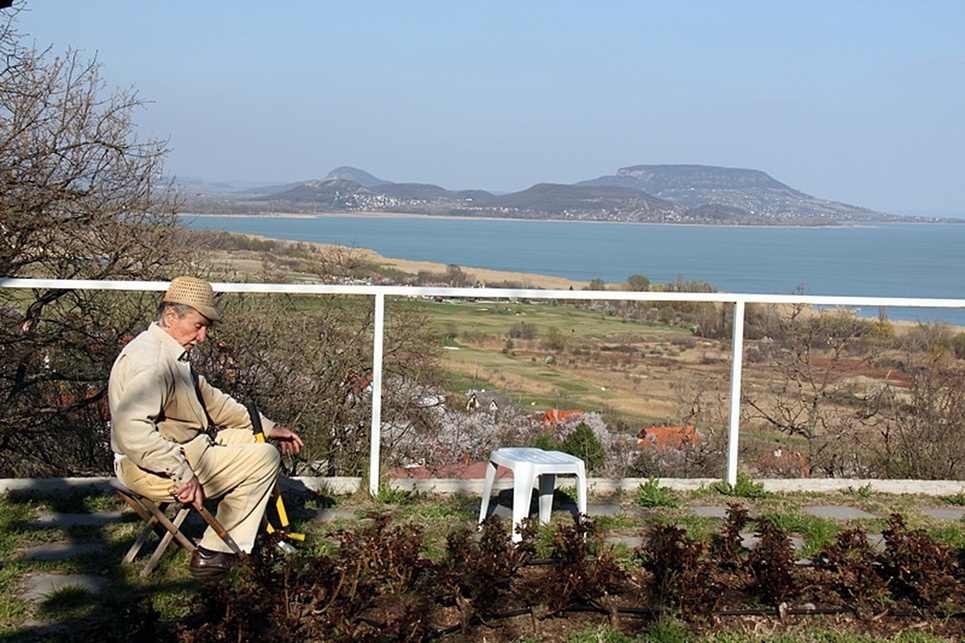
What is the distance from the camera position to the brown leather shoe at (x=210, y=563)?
15.1ft

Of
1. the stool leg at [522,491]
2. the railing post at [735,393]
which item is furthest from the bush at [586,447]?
the stool leg at [522,491]

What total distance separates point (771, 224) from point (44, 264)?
256 feet

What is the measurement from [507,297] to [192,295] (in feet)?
8.25

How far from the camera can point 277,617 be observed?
387 cm

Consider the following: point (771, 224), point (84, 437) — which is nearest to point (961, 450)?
point (84, 437)

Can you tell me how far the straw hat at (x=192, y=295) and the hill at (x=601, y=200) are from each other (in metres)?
7.89

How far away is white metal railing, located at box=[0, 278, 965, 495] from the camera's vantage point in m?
6.11

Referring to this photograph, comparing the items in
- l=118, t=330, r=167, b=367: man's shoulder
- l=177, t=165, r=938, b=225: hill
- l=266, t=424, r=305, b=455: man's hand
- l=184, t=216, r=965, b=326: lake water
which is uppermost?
l=177, t=165, r=938, b=225: hill

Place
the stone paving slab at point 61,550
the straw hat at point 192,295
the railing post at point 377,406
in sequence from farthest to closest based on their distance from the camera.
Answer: the railing post at point 377,406, the stone paving slab at point 61,550, the straw hat at point 192,295

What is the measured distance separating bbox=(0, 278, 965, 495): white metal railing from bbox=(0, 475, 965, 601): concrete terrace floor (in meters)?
0.35

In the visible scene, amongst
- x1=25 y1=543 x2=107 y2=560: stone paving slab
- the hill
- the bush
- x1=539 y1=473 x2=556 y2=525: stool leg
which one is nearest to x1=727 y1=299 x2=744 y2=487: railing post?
the bush

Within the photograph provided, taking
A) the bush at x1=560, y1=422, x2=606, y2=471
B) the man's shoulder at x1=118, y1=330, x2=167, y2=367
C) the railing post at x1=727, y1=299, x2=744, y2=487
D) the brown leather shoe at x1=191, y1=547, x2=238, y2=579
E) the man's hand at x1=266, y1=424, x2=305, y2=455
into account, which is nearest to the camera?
the man's shoulder at x1=118, y1=330, x2=167, y2=367

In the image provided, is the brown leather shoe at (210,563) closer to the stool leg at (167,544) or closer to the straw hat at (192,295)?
the stool leg at (167,544)

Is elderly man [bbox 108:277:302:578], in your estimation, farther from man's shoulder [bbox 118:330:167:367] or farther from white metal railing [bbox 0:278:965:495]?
white metal railing [bbox 0:278:965:495]
